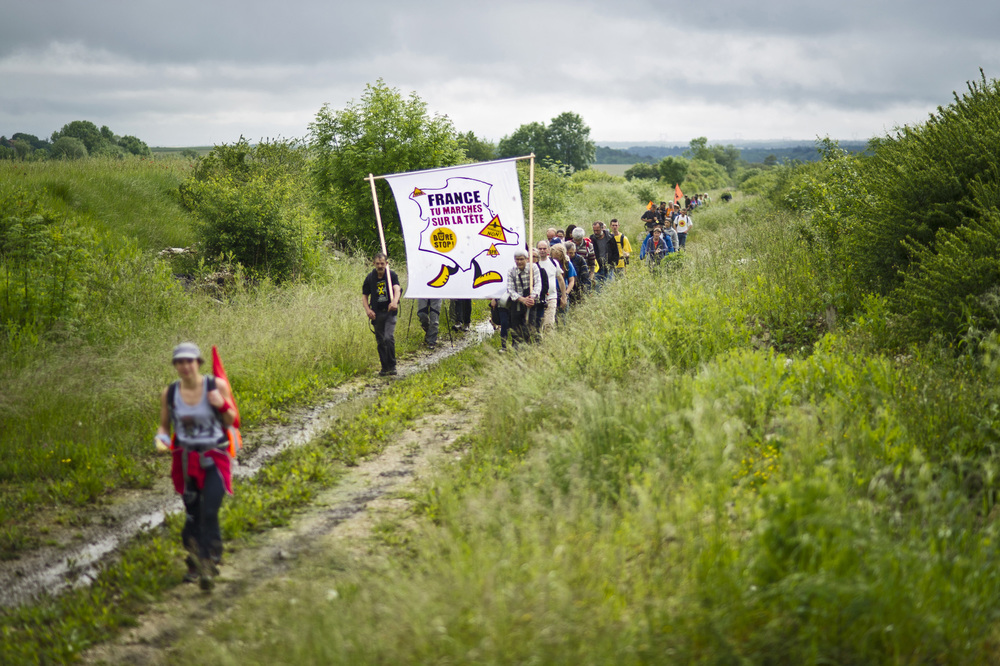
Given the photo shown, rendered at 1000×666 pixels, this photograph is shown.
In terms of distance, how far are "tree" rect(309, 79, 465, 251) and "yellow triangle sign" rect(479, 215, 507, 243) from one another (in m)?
6.90

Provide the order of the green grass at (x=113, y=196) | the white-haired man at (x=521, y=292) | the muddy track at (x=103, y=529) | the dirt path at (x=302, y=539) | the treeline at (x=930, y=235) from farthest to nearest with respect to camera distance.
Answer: the green grass at (x=113, y=196) < the white-haired man at (x=521, y=292) < the treeline at (x=930, y=235) < the muddy track at (x=103, y=529) < the dirt path at (x=302, y=539)

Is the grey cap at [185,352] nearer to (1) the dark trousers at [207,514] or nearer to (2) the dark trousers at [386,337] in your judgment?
(1) the dark trousers at [207,514]

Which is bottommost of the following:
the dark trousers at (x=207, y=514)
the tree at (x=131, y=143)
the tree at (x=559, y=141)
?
the dark trousers at (x=207, y=514)

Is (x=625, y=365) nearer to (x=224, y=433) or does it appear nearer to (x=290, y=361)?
(x=224, y=433)

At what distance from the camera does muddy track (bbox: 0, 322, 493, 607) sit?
511cm

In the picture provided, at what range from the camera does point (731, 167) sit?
183 metres

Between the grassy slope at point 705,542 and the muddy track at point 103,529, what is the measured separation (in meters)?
1.95

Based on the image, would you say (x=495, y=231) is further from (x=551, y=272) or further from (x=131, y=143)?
(x=131, y=143)

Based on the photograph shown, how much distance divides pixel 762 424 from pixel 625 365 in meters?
2.30

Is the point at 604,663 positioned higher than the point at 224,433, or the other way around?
the point at 224,433

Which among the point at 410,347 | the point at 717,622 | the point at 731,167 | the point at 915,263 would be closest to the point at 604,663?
the point at 717,622

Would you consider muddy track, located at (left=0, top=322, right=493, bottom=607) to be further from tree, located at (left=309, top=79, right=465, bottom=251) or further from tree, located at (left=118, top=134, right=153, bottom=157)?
tree, located at (left=118, top=134, right=153, bottom=157)

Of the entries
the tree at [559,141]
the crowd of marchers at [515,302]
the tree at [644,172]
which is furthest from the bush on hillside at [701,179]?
the crowd of marchers at [515,302]

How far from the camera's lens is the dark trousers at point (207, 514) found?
16.4ft
